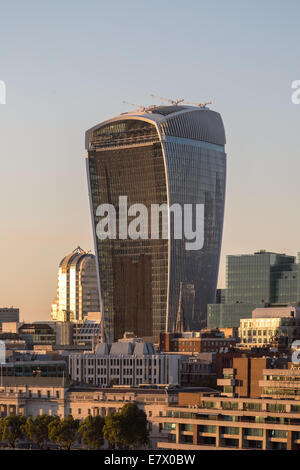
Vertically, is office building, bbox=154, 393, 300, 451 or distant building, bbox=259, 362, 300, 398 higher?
distant building, bbox=259, 362, 300, 398

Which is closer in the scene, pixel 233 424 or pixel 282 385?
pixel 233 424

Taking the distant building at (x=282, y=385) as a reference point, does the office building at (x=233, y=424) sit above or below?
below

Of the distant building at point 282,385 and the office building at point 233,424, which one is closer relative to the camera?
A: the office building at point 233,424

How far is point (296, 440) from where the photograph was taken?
178250 millimetres

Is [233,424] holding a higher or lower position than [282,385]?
lower

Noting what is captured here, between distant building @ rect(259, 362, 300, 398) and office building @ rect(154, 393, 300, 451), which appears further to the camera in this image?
distant building @ rect(259, 362, 300, 398)
